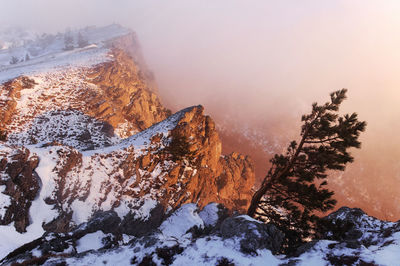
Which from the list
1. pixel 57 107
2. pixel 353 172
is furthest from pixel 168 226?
pixel 353 172

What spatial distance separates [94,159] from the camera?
859 inches

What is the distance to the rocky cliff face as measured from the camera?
667 inches

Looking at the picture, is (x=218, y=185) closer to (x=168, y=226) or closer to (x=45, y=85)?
(x=168, y=226)

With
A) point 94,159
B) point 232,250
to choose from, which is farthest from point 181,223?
point 94,159

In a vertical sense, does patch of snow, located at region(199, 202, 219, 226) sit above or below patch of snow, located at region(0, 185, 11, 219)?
above

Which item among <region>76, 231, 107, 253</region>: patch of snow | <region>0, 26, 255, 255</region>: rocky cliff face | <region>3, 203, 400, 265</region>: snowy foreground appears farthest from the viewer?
<region>0, 26, 255, 255</region>: rocky cliff face

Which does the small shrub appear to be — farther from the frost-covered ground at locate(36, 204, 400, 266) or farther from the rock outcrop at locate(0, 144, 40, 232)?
the rock outcrop at locate(0, 144, 40, 232)

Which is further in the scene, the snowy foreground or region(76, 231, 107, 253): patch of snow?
region(76, 231, 107, 253): patch of snow

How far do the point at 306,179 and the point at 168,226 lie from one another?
8.82 m

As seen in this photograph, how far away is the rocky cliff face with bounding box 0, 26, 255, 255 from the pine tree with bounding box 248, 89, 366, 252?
1286cm

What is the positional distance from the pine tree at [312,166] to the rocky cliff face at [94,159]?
1286cm

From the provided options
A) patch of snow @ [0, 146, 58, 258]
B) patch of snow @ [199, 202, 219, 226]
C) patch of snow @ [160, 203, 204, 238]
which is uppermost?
patch of snow @ [160, 203, 204, 238]

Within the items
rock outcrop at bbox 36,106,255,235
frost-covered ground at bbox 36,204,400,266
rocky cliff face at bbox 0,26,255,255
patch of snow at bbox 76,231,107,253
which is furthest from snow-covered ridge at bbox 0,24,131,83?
frost-covered ground at bbox 36,204,400,266

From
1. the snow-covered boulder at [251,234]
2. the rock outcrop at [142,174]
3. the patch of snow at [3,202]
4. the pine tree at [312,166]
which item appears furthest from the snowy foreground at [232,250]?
the rock outcrop at [142,174]
